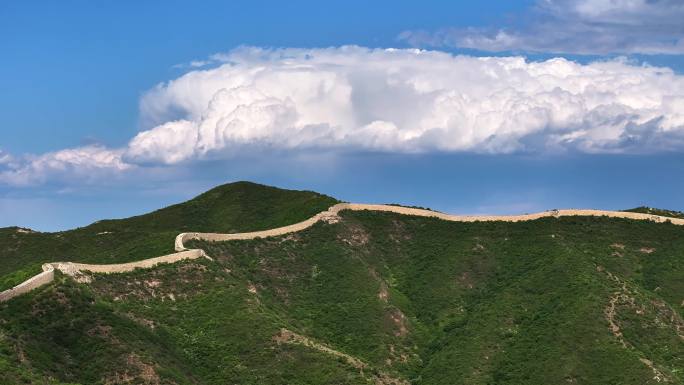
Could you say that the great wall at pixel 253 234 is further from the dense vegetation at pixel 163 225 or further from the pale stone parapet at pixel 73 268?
the dense vegetation at pixel 163 225

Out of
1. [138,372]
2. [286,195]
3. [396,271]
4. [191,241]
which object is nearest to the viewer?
[138,372]

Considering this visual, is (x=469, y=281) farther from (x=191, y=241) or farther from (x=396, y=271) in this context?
(x=191, y=241)

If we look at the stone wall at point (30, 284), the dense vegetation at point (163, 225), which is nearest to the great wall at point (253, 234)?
the stone wall at point (30, 284)

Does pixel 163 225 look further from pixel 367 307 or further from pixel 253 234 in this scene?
pixel 367 307

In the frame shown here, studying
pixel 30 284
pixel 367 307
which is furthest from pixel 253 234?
pixel 30 284

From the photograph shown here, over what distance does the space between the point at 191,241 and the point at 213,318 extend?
19839mm

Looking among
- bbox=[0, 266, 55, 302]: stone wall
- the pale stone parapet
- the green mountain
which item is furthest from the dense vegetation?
bbox=[0, 266, 55, 302]: stone wall

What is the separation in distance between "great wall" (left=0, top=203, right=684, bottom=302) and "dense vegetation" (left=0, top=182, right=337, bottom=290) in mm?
4533

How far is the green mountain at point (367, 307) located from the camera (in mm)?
87500

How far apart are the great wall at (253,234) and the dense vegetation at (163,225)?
4.53 metres

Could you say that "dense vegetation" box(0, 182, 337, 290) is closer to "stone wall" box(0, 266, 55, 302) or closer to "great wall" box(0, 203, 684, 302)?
"great wall" box(0, 203, 684, 302)

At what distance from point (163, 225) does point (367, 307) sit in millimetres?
55888

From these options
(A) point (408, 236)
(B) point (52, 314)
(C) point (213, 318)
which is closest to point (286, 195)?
(A) point (408, 236)

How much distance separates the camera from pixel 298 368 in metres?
94.8
